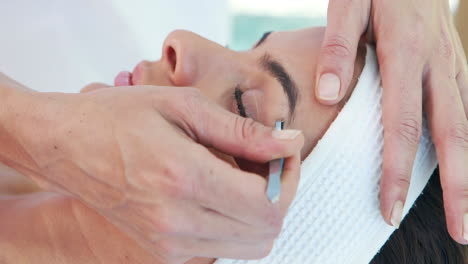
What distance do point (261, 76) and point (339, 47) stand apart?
0.55ft

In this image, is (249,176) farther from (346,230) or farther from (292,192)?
(346,230)

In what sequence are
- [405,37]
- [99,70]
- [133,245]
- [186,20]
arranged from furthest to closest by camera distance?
[186,20]
[99,70]
[405,37]
[133,245]

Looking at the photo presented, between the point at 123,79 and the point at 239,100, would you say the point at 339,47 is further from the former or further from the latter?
the point at 123,79

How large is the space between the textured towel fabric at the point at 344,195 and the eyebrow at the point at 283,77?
0.09m

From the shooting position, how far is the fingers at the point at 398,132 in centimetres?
88

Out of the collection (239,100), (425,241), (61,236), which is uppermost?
(239,100)

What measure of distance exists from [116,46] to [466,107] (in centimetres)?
123

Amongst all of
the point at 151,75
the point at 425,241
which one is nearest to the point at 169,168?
the point at 151,75

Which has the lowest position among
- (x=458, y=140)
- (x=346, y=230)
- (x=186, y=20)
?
(x=346, y=230)

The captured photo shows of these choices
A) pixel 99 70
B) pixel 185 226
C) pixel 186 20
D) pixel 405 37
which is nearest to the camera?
pixel 185 226

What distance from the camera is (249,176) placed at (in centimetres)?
62

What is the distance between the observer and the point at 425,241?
0.98 m

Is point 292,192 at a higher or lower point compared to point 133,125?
lower

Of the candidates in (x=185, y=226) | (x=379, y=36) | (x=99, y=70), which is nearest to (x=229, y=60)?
(x=379, y=36)
